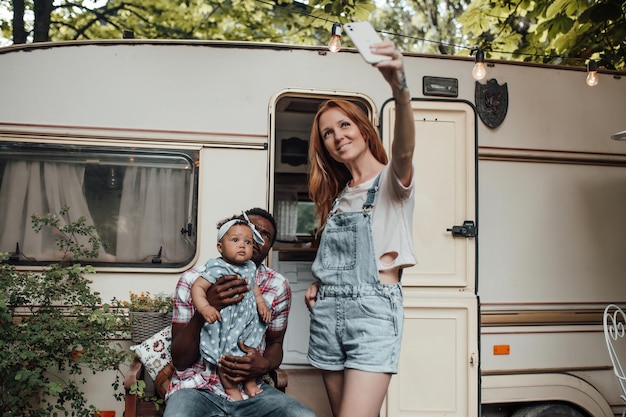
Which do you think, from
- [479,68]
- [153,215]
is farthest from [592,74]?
[153,215]

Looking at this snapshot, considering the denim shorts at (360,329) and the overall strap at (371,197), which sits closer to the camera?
the denim shorts at (360,329)

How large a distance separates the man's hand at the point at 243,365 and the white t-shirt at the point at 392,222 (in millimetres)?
1009

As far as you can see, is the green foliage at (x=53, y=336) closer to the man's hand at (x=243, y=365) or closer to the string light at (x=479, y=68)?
the man's hand at (x=243, y=365)

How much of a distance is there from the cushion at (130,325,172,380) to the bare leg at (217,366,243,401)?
0.62 metres

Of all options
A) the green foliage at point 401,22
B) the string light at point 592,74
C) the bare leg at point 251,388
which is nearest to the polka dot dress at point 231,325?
the bare leg at point 251,388

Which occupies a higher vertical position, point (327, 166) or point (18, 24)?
point (18, 24)

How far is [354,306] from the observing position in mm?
2549

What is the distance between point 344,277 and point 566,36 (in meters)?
5.17

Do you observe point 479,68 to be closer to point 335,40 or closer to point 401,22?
point 335,40

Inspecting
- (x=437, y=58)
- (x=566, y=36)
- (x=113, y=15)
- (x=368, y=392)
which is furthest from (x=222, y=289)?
(x=113, y=15)

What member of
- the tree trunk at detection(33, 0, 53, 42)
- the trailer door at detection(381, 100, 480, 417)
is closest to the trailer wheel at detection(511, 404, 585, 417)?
the trailer door at detection(381, 100, 480, 417)

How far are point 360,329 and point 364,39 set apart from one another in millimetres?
1111

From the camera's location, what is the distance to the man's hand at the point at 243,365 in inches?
124

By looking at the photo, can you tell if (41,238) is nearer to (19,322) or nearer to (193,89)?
(19,322)
